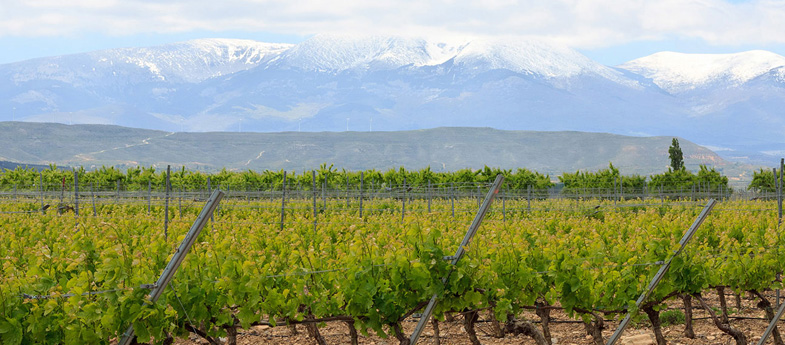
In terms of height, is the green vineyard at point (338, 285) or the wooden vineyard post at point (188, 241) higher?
the wooden vineyard post at point (188, 241)

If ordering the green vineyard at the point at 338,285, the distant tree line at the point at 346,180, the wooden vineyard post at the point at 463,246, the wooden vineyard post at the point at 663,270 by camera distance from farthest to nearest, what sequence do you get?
the distant tree line at the point at 346,180, the wooden vineyard post at the point at 663,270, the wooden vineyard post at the point at 463,246, the green vineyard at the point at 338,285

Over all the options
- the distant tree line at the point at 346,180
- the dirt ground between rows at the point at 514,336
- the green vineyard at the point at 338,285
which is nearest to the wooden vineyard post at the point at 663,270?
the green vineyard at the point at 338,285

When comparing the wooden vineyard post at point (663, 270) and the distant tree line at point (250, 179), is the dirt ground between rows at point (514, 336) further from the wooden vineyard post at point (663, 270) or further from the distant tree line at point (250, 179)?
the distant tree line at point (250, 179)

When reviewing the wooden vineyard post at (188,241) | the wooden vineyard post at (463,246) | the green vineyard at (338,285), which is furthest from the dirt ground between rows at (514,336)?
the wooden vineyard post at (188,241)

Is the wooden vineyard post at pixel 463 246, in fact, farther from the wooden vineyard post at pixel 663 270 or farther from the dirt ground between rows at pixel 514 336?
the dirt ground between rows at pixel 514 336

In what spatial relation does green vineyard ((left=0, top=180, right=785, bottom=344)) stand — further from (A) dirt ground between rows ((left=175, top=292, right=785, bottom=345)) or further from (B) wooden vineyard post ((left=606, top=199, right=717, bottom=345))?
(A) dirt ground between rows ((left=175, top=292, right=785, bottom=345))

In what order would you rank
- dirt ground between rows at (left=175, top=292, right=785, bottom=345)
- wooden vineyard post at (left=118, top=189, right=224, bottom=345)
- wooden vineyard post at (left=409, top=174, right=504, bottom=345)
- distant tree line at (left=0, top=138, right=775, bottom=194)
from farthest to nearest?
distant tree line at (left=0, top=138, right=775, bottom=194) < dirt ground between rows at (left=175, top=292, right=785, bottom=345) < wooden vineyard post at (left=409, top=174, right=504, bottom=345) < wooden vineyard post at (left=118, top=189, right=224, bottom=345)

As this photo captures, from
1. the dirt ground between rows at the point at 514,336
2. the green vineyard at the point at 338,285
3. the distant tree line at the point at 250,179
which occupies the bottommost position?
the dirt ground between rows at the point at 514,336

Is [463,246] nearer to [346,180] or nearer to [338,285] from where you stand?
[338,285]

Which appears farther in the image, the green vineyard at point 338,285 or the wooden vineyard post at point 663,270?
the wooden vineyard post at point 663,270

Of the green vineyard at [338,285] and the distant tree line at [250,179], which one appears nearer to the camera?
the green vineyard at [338,285]

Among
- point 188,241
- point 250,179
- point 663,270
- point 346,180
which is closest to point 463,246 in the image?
point 188,241

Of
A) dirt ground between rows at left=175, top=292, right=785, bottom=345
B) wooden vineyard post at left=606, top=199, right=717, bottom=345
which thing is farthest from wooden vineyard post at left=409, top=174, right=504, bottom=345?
dirt ground between rows at left=175, top=292, right=785, bottom=345

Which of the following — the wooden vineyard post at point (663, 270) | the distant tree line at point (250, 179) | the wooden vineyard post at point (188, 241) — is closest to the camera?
the wooden vineyard post at point (188, 241)
